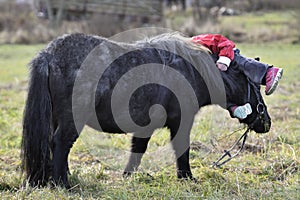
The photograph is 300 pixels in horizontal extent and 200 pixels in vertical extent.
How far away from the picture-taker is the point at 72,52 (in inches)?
171

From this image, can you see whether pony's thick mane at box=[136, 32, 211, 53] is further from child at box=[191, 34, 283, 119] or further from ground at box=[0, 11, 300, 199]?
ground at box=[0, 11, 300, 199]

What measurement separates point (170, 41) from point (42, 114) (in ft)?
5.13

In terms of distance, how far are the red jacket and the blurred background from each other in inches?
600

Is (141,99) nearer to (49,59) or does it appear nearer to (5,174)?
(49,59)

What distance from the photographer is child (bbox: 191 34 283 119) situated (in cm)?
482

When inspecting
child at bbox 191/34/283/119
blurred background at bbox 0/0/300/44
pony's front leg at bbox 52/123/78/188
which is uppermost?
child at bbox 191/34/283/119

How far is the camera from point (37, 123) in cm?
429

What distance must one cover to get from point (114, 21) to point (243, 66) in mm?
18465

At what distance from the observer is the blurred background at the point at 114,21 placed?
21453 mm

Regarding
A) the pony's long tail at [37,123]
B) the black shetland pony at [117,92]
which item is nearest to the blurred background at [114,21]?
the black shetland pony at [117,92]

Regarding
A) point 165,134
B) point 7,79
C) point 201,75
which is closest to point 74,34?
point 201,75

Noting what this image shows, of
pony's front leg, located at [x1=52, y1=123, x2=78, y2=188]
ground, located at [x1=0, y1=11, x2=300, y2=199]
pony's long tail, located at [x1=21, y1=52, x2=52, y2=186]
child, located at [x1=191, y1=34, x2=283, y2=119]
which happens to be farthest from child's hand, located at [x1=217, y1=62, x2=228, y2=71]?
pony's long tail, located at [x1=21, y1=52, x2=52, y2=186]

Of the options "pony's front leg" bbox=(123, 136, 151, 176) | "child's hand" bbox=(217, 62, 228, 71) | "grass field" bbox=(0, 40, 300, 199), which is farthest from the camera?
"pony's front leg" bbox=(123, 136, 151, 176)

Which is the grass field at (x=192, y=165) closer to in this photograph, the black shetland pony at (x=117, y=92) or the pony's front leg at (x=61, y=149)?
the pony's front leg at (x=61, y=149)
